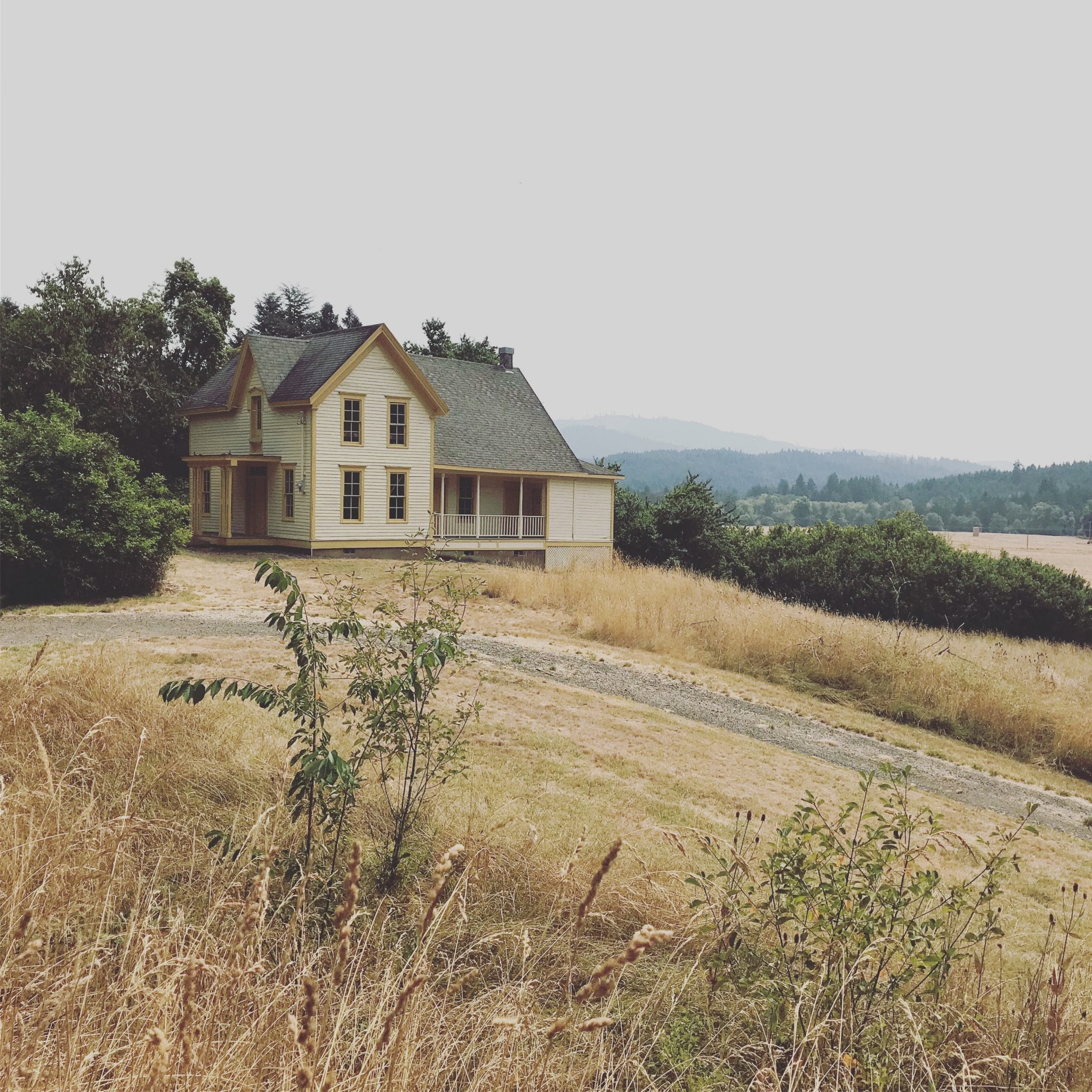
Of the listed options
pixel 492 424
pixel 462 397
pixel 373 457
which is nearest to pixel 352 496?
pixel 373 457

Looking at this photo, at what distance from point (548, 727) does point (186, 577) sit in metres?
13.1

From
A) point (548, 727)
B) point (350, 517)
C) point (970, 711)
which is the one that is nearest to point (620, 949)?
point (548, 727)

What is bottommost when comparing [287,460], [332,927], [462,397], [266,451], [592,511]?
[332,927]

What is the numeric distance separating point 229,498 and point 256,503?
65.4 inches

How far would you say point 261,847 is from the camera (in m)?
4.67

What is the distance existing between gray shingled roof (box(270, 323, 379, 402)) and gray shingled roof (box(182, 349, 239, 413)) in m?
2.49

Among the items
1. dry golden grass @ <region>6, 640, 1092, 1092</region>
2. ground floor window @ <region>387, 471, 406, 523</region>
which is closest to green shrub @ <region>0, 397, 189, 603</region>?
dry golden grass @ <region>6, 640, 1092, 1092</region>

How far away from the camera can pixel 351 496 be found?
28.1 metres

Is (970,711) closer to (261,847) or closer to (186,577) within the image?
(261,847)

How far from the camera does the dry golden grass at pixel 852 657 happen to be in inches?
527

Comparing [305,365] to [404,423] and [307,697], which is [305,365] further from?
[307,697]

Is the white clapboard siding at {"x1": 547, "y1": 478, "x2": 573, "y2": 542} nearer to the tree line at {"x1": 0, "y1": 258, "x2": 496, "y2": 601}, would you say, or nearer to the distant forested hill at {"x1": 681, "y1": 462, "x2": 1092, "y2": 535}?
the tree line at {"x1": 0, "y1": 258, "x2": 496, "y2": 601}

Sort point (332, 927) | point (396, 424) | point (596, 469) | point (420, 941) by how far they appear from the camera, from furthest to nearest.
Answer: point (596, 469) → point (396, 424) → point (332, 927) → point (420, 941)

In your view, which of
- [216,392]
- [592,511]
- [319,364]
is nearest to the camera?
[319,364]
